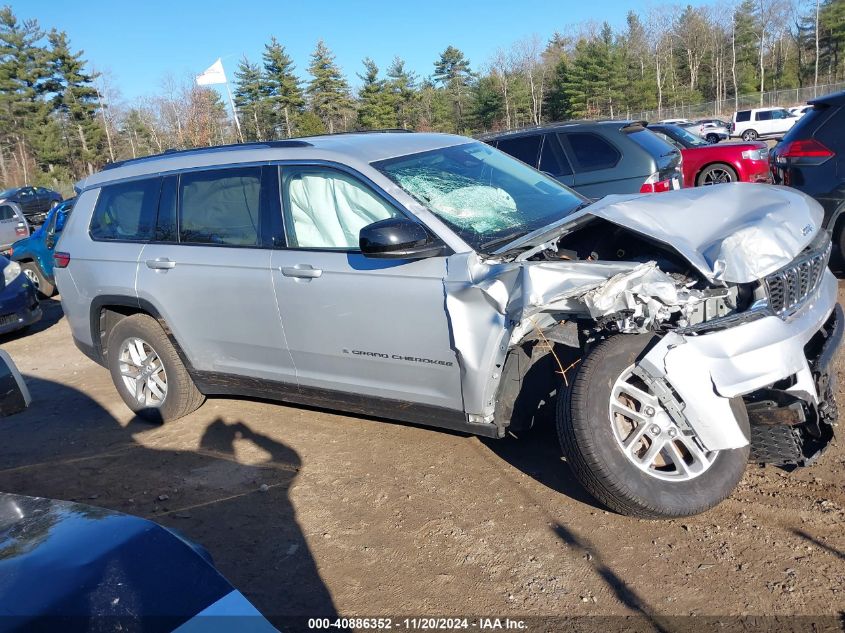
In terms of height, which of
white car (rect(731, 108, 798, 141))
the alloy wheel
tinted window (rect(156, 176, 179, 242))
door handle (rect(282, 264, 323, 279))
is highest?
tinted window (rect(156, 176, 179, 242))

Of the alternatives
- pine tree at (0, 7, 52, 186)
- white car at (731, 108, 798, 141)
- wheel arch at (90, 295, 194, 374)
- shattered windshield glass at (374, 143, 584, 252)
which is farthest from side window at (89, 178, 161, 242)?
pine tree at (0, 7, 52, 186)

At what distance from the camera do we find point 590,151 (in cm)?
845

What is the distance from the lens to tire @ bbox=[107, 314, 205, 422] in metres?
5.16

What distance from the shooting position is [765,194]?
374 centimetres

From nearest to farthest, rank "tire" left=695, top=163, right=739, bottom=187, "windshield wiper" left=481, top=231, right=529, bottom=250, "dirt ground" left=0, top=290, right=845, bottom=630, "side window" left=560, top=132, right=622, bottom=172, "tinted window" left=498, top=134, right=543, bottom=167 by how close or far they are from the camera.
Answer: "dirt ground" left=0, top=290, right=845, bottom=630 < "windshield wiper" left=481, top=231, right=529, bottom=250 < "side window" left=560, top=132, right=622, bottom=172 < "tinted window" left=498, top=134, right=543, bottom=167 < "tire" left=695, top=163, right=739, bottom=187

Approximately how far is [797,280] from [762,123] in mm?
39842

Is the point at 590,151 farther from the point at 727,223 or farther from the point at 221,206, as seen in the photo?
the point at 727,223

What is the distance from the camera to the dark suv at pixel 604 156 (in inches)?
315

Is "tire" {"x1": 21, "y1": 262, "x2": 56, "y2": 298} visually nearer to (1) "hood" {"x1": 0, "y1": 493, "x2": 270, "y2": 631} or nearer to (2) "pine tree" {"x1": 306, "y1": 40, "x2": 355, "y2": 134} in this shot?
(1) "hood" {"x1": 0, "y1": 493, "x2": 270, "y2": 631}

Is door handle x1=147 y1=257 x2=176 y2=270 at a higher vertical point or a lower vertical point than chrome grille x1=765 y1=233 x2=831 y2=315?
higher

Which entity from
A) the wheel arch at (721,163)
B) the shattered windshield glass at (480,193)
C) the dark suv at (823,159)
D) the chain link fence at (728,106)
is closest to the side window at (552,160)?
the dark suv at (823,159)

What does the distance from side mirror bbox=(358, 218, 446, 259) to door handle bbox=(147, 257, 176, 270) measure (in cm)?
188

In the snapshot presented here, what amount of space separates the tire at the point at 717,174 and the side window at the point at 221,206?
36.6 ft

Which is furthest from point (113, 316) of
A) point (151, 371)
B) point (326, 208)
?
point (326, 208)
